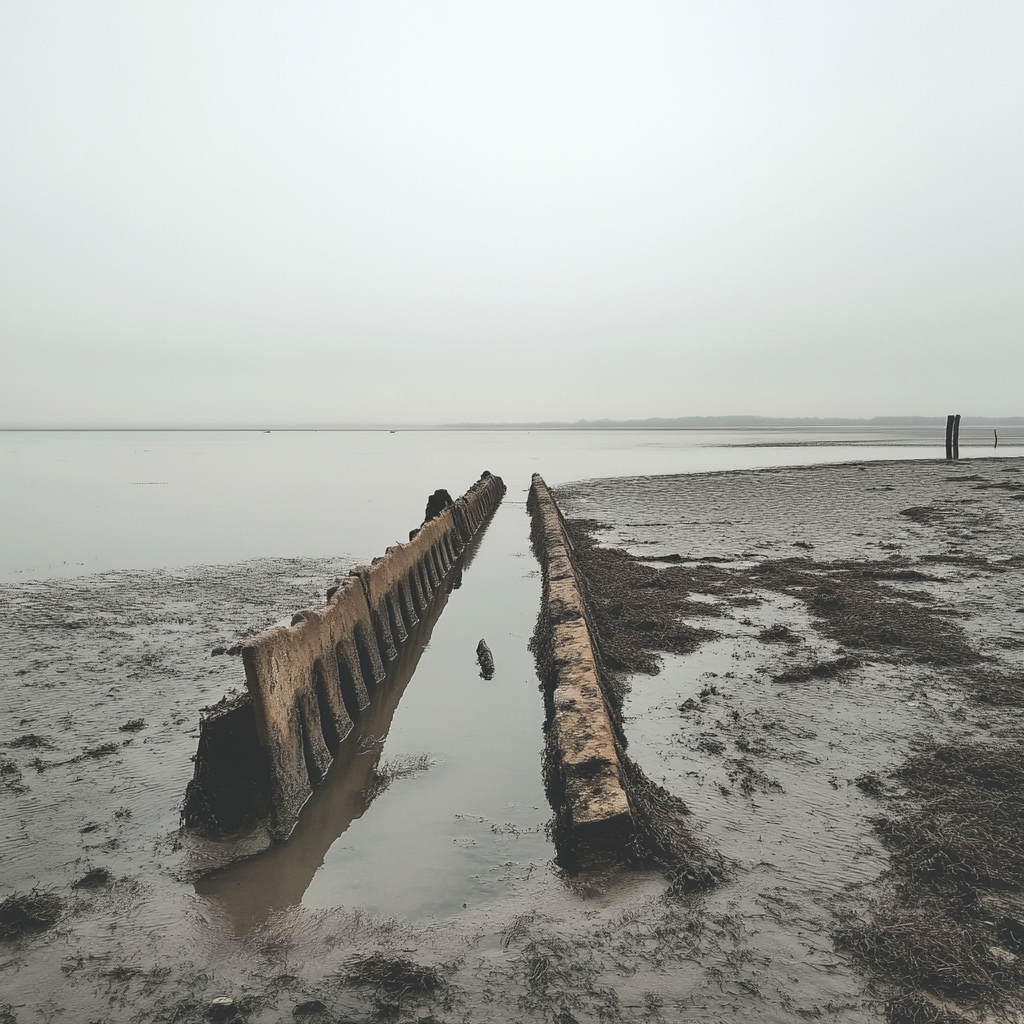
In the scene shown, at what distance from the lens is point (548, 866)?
373 centimetres

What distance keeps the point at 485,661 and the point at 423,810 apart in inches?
131

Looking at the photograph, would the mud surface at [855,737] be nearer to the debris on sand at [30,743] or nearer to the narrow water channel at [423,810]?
the narrow water channel at [423,810]

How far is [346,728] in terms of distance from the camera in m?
5.84

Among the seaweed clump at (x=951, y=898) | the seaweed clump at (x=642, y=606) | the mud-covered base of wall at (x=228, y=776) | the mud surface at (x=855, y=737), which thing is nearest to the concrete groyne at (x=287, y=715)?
the mud-covered base of wall at (x=228, y=776)

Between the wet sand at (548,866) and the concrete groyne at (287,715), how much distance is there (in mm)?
348

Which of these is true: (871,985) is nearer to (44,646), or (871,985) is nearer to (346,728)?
(346,728)

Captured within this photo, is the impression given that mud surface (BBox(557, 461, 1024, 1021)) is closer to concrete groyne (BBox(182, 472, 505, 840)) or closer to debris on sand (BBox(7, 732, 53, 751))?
concrete groyne (BBox(182, 472, 505, 840))

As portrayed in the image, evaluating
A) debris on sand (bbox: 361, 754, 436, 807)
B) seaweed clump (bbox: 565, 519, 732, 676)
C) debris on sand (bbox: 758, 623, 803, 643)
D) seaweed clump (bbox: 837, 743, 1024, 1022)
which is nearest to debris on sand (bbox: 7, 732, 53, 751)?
debris on sand (bbox: 361, 754, 436, 807)

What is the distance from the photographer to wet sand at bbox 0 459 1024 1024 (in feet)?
9.16

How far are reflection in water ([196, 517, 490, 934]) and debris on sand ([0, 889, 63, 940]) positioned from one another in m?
0.61

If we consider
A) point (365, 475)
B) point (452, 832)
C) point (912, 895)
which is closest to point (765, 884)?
point (912, 895)

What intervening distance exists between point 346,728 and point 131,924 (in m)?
2.54

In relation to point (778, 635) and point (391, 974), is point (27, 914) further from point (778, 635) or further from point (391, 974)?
point (778, 635)

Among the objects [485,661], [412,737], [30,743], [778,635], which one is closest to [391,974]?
[412,737]
